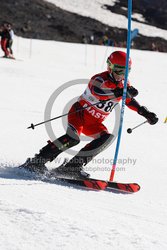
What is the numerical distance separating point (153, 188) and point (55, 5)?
152 ft

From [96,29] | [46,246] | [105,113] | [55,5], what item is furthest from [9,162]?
[55,5]

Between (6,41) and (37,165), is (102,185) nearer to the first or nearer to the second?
(37,165)

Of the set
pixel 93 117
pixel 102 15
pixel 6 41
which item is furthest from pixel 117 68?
pixel 102 15

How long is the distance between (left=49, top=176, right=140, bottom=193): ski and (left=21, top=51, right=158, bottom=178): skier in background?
0.23m

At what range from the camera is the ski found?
15.8ft

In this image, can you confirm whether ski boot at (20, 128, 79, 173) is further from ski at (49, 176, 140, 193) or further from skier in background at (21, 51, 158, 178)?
ski at (49, 176, 140, 193)

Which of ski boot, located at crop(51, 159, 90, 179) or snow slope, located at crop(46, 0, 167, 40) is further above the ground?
snow slope, located at crop(46, 0, 167, 40)

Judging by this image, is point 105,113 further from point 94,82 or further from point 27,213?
point 27,213

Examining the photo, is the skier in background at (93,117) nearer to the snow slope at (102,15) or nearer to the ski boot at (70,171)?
the ski boot at (70,171)

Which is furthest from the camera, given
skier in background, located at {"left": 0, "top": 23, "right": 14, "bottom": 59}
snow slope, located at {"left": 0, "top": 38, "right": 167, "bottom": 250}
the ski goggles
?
skier in background, located at {"left": 0, "top": 23, "right": 14, "bottom": 59}

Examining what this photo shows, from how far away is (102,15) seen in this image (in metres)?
49.7

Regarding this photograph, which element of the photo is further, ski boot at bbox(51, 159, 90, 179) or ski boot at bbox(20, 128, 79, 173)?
ski boot at bbox(51, 159, 90, 179)

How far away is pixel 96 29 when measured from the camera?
148ft

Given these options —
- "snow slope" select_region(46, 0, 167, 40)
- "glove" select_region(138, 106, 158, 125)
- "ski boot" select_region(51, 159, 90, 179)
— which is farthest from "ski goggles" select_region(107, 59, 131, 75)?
"snow slope" select_region(46, 0, 167, 40)
